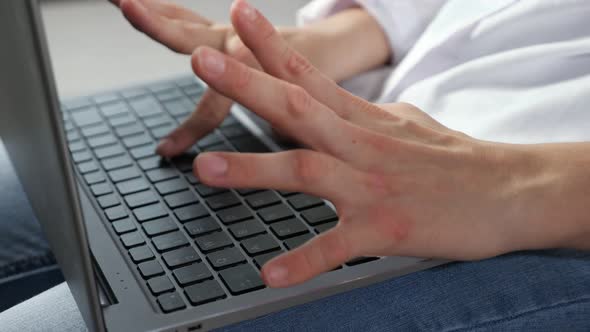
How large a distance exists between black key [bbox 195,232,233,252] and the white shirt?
27 cm

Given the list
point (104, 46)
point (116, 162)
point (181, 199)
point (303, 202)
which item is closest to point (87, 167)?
point (116, 162)

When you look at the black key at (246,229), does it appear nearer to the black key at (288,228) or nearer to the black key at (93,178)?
the black key at (288,228)

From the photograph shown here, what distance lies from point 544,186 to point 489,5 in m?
0.30

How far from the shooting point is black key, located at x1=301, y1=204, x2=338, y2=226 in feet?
2.17

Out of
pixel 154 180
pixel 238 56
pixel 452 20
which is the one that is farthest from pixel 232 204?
pixel 452 20

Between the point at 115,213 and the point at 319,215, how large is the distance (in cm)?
18

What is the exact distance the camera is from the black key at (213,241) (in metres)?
0.63

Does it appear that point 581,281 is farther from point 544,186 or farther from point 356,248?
point 356,248

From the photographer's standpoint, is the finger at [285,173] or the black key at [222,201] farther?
the black key at [222,201]

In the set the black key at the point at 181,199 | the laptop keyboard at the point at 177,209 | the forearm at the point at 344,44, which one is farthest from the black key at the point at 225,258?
the forearm at the point at 344,44

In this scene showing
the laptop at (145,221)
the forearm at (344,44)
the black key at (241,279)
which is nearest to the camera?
the laptop at (145,221)

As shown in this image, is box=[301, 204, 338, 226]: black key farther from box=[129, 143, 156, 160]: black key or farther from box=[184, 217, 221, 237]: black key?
box=[129, 143, 156, 160]: black key

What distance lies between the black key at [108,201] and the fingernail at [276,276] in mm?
242

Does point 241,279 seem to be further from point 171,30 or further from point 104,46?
point 104,46
